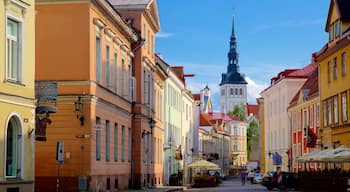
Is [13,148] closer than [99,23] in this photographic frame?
Yes

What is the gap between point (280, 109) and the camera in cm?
7619

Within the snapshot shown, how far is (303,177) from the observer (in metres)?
44.8

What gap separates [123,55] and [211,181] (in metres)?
26.0

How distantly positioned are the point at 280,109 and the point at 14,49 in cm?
5440

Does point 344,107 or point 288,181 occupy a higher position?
point 344,107

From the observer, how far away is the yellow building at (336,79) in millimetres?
43500

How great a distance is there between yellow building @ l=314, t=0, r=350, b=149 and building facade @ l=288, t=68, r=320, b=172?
136 inches

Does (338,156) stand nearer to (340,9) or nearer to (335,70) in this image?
(335,70)

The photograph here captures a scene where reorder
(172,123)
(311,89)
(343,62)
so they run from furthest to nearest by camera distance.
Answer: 1. (172,123)
2. (311,89)
3. (343,62)

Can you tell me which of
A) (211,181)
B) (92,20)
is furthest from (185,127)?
(92,20)

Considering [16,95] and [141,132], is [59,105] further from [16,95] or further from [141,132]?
[141,132]

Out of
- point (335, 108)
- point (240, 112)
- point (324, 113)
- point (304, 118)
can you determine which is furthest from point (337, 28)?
point (240, 112)

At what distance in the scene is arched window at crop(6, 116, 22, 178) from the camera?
2419cm

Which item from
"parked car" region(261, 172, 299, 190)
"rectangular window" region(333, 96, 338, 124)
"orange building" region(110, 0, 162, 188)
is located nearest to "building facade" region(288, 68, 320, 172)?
"parked car" region(261, 172, 299, 190)
